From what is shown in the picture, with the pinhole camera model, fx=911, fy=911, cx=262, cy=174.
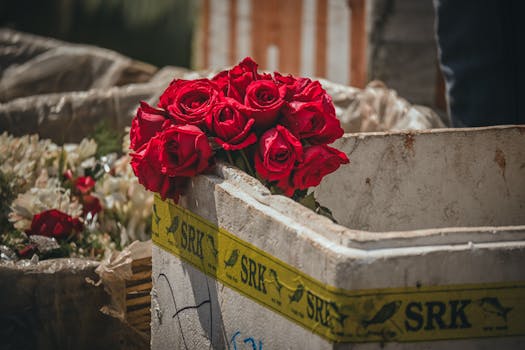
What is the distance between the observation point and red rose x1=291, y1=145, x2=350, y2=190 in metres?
2.02

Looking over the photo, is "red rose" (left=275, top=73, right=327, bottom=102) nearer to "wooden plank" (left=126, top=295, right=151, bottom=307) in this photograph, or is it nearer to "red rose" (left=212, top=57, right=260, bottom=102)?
"red rose" (left=212, top=57, right=260, bottom=102)

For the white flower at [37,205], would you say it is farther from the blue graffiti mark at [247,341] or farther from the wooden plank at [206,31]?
the wooden plank at [206,31]

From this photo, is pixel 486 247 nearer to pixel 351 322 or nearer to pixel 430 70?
pixel 351 322

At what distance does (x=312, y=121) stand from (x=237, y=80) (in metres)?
0.21

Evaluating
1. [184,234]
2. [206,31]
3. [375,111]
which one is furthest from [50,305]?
[206,31]

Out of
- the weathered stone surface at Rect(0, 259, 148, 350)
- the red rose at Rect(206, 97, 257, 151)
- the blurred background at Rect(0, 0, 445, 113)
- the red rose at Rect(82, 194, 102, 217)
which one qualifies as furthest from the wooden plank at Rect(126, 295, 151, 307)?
the blurred background at Rect(0, 0, 445, 113)

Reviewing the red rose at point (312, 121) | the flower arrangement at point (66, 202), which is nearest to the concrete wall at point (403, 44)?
the flower arrangement at point (66, 202)

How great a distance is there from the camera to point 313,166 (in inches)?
79.6

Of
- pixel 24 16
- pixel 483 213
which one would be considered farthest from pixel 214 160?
pixel 24 16

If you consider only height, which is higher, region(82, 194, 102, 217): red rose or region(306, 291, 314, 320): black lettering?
region(306, 291, 314, 320): black lettering

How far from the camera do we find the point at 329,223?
1.66 metres

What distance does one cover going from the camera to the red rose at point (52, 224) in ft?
9.14

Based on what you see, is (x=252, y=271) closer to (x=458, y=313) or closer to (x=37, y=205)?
(x=458, y=313)

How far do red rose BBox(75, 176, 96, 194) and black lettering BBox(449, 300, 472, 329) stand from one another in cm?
181
